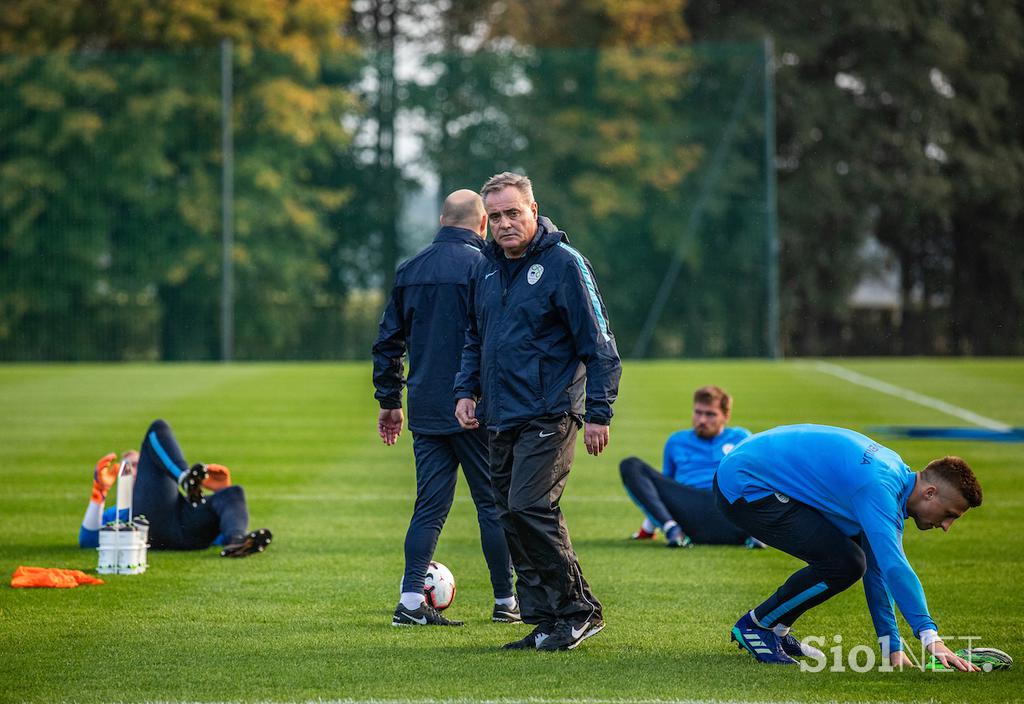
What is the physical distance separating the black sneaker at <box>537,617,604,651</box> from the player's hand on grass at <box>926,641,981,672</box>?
4.68 feet

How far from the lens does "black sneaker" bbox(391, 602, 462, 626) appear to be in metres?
6.95

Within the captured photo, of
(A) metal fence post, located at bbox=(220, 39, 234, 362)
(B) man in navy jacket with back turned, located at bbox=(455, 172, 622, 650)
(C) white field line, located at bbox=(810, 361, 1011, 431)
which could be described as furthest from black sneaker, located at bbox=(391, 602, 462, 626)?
(A) metal fence post, located at bbox=(220, 39, 234, 362)

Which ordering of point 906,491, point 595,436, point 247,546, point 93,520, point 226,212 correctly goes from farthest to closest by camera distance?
point 226,212 → point 93,520 → point 247,546 → point 595,436 → point 906,491

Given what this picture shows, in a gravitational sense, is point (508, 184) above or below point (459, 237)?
above

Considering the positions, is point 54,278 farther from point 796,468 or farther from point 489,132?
point 796,468

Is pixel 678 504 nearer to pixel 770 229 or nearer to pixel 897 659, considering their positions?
pixel 897 659

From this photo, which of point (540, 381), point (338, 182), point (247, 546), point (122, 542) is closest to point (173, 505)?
point (247, 546)

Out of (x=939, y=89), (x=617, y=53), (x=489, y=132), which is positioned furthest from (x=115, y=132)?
(x=939, y=89)

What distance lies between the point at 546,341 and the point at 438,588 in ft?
5.20

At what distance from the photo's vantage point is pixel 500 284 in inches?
249

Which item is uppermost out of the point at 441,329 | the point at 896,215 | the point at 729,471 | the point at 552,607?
the point at 896,215

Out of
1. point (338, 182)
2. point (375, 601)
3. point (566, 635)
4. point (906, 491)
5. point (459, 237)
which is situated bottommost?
point (375, 601)

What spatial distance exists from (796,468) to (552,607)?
3.78ft

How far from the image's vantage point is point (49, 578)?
25.9 ft
